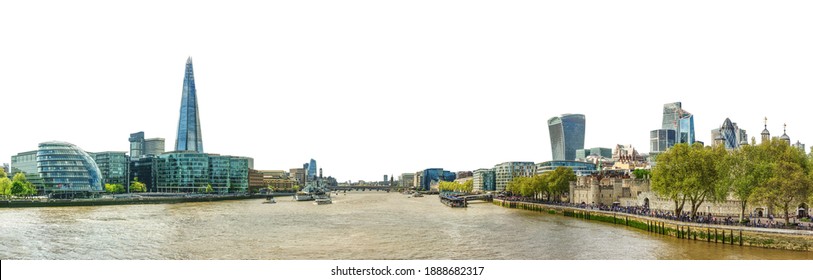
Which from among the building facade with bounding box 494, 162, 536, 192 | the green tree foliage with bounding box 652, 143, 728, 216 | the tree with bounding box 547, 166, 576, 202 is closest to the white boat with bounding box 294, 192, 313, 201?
the building facade with bounding box 494, 162, 536, 192

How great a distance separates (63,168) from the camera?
79562mm

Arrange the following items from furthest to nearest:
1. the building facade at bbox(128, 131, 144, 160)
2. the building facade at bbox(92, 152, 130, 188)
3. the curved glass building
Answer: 1. the building facade at bbox(128, 131, 144, 160)
2. the building facade at bbox(92, 152, 130, 188)
3. the curved glass building

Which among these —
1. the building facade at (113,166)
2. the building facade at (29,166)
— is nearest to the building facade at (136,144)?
the building facade at (113,166)

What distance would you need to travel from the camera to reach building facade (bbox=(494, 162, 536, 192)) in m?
159

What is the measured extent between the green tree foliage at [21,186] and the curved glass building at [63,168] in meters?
1.88

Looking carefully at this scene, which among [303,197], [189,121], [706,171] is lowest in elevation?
[303,197]

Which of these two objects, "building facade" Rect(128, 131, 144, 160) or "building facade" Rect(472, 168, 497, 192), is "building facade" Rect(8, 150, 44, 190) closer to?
"building facade" Rect(128, 131, 144, 160)

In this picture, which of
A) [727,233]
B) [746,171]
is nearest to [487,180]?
[746,171]

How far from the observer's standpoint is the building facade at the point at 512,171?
158962 mm

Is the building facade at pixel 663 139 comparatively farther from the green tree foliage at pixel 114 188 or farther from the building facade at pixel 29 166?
the building facade at pixel 29 166

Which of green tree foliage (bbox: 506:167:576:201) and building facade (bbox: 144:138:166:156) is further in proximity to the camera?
building facade (bbox: 144:138:166:156)

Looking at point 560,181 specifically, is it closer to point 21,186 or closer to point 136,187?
point 21,186
